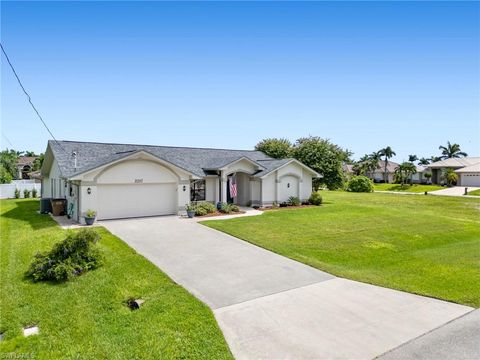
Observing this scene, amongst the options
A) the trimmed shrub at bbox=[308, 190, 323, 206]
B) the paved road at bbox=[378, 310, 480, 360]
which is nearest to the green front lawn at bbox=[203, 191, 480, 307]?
the paved road at bbox=[378, 310, 480, 360]

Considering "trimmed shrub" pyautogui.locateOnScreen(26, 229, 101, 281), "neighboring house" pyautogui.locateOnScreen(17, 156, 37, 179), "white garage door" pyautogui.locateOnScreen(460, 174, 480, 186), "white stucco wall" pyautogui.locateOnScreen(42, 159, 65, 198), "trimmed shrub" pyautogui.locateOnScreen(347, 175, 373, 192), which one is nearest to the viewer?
"trimmed shrub" pyautogui.locateOnScreen(26, 229, 101, 281)

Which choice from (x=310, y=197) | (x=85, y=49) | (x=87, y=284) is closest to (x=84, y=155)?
(x=85, y=49)

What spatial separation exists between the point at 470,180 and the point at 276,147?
3675cm

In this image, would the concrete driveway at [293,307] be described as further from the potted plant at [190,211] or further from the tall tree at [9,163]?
the tall tree at [9,163]

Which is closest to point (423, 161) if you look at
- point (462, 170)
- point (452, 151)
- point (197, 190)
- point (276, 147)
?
point (452, 151)

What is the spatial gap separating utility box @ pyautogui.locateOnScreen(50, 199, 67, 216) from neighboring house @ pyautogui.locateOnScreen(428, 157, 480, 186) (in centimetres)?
5700

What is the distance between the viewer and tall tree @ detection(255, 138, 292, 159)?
36344mm

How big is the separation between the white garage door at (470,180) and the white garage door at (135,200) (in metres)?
51.9

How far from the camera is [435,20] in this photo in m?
12.3

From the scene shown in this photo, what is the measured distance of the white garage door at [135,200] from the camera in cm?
1756

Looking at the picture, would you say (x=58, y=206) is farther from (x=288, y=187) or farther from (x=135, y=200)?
(x=288, y=187)

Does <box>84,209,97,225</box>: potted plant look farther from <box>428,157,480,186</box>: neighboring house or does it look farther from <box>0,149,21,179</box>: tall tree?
<box>428,157,480,186</box>: neighboring house

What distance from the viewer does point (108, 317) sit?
652 cm

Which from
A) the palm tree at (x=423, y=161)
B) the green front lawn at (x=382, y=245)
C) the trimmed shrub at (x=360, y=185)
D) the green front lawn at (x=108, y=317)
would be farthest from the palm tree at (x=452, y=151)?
the green front lawn at (x=108, y=317)
